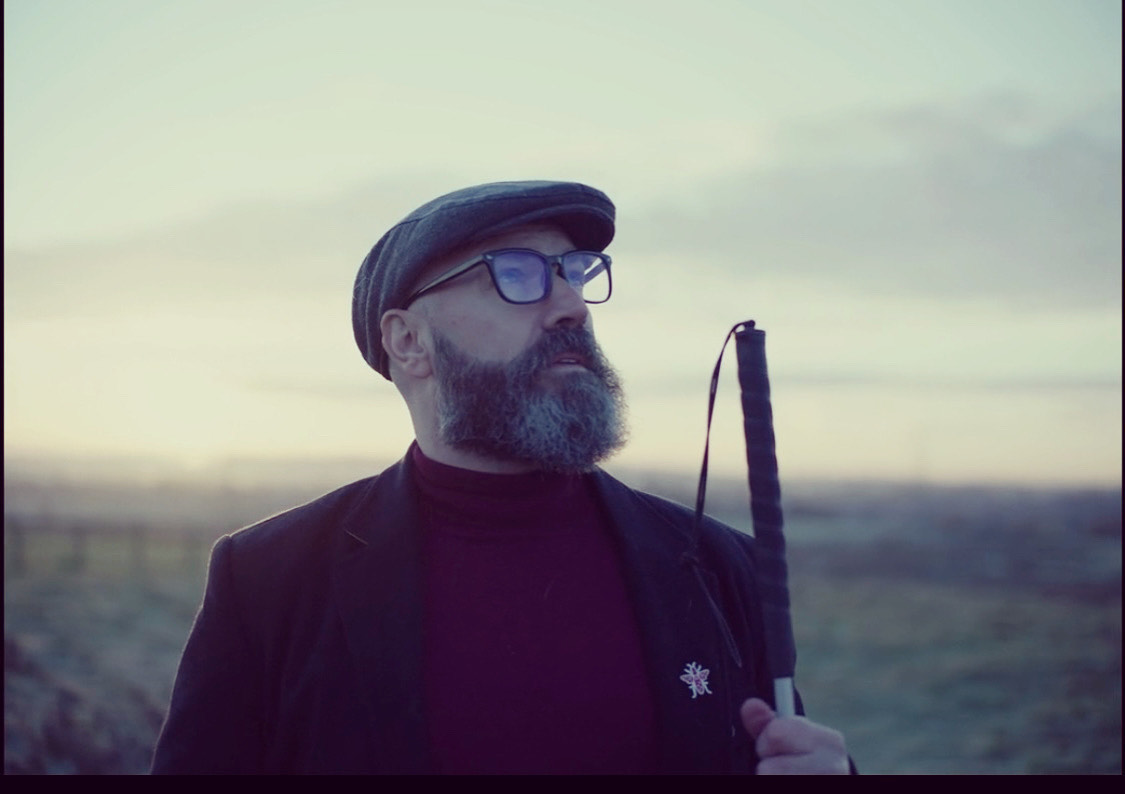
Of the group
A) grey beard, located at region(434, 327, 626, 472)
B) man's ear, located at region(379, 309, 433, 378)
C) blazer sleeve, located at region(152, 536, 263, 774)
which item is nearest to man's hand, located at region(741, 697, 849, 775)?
grey beard, located at region(434, 327, 626, 472)

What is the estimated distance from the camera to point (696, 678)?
2723mm

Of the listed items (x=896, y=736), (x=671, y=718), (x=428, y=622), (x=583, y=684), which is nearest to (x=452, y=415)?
(x=428, y=622)

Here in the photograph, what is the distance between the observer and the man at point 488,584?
8.62 feet

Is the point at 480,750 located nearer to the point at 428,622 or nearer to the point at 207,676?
the point at 428,622

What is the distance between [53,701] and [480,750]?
4.90 m

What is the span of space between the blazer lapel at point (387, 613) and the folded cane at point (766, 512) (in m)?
0.85

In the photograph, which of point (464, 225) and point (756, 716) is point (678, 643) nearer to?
point (756, 716)

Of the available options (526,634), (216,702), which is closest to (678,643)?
(526,634)

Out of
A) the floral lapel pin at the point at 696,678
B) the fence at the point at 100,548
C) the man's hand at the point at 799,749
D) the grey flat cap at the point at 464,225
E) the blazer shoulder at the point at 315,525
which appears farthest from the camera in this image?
the fence at the point at 100,548

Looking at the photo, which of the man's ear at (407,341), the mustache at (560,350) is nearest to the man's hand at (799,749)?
the mustache at (560,350)

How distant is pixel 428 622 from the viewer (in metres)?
2.79

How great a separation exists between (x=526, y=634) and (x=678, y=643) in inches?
15.6

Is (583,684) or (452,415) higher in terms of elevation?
(452,415)

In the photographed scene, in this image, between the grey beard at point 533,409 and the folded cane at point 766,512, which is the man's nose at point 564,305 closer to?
the grey beard at point 533,409
